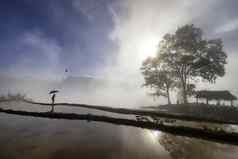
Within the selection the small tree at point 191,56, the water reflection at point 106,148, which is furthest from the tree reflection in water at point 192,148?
the small tree at point 191,56

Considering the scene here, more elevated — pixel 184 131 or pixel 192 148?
pixel 184 131

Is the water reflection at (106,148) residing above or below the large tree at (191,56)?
below

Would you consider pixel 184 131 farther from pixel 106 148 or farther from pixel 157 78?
pixel 157 78

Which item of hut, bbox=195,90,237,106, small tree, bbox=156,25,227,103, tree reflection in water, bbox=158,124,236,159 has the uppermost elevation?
small tree, bbox=156,25,227,103

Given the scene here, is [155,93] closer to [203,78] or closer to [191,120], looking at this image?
[203,78]

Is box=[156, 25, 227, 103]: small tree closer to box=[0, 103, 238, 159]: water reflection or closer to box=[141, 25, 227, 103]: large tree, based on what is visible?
box=[141, 25, 227, 103]: large tree

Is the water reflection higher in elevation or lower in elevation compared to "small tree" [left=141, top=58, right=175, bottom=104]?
lower

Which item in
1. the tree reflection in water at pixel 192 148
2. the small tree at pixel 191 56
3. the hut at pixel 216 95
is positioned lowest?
the tree reflection in water at pixel 192 148

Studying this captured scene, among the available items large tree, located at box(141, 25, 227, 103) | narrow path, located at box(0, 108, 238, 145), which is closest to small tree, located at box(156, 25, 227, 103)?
large tree, located at box(141, 25, 227, 103)

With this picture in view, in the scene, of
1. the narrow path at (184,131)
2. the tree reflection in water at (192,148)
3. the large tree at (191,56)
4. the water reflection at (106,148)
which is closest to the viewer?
the water reflection at (106,148)

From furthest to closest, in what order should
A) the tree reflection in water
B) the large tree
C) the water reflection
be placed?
the large tree < the tree reflection in water < the water reflection

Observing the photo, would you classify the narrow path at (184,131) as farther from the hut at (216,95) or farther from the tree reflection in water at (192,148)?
the hut at (216,95)

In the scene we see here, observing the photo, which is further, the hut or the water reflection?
the hut

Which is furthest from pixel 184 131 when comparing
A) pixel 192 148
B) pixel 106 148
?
pixel 106 148
